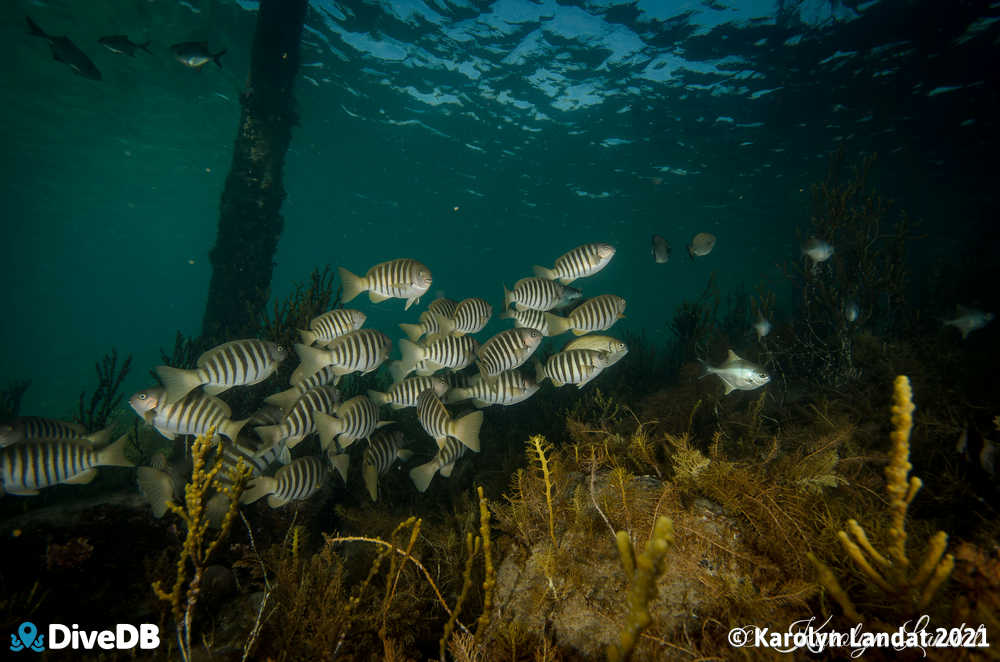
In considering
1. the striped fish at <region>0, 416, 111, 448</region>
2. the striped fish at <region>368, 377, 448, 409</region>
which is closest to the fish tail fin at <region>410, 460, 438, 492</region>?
the striped fish at <region>368, 377, 448, 409</region>

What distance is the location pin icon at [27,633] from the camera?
9.77 feet

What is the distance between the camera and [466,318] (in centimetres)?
541

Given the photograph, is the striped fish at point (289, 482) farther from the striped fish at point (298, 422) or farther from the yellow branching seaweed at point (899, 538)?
the yellow branching seaweed at point (899, 538)

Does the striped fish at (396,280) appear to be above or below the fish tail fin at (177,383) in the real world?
above

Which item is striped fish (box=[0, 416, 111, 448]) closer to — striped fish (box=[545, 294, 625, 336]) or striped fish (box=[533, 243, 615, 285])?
striped fish (box=[545, 294, 625, 336])

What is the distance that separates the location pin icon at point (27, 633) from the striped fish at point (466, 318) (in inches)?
169

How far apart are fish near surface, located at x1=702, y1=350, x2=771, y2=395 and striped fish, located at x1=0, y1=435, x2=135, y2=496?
6.32 metres

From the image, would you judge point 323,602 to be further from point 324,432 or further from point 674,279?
point 674,279

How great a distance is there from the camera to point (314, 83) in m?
19.6

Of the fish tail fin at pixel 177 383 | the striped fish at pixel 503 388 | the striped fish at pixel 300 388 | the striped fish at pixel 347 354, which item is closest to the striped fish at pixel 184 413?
the fish tail fin at pixel 177 383

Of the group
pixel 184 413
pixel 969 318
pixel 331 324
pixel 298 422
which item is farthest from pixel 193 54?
pixel 969 318

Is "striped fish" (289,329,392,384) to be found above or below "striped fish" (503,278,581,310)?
below

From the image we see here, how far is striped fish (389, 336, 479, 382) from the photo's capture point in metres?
4.91

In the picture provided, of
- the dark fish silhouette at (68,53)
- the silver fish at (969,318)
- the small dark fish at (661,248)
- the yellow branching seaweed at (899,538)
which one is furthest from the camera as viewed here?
the dark fish silhouette at (68,53)
